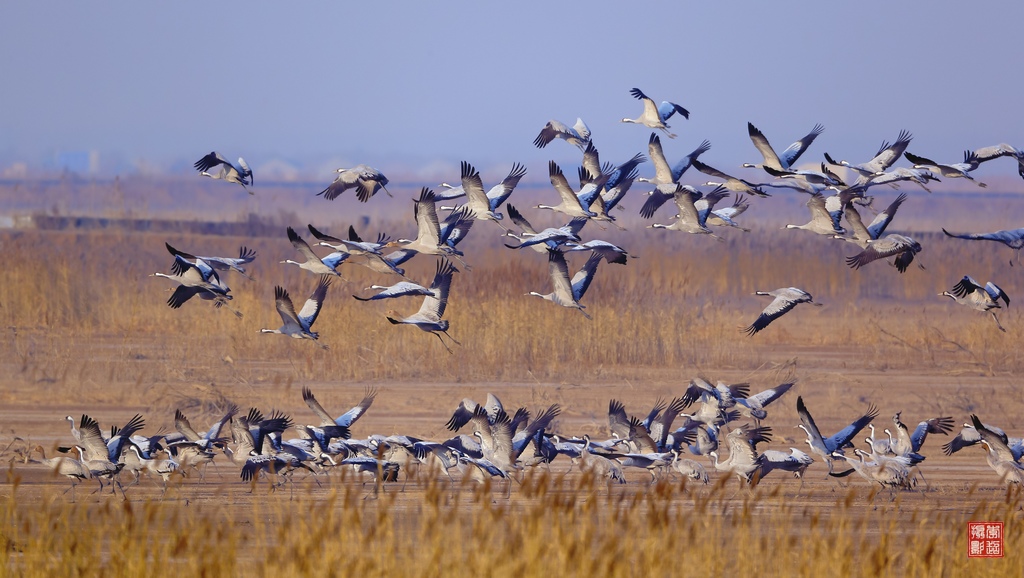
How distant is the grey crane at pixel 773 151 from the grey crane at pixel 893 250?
1.34 m

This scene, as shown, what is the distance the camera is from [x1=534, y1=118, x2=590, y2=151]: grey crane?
52.5 feet

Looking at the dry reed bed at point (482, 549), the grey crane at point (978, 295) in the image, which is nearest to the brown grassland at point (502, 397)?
the dry reed bed at point (482, 549)

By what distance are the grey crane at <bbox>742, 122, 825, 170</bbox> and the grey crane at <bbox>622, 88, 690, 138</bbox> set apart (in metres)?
1.10

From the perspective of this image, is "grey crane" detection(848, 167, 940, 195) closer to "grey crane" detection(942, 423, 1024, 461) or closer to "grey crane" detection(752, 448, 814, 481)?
"grey crane" detection(942, 423, 1024, 461)

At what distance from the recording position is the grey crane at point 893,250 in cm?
1413

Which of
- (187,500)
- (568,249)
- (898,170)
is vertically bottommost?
(187,500)

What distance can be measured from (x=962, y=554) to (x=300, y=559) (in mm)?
4394

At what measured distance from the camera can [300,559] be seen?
854 cm

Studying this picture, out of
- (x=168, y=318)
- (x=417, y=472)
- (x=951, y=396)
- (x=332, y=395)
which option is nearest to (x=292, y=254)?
(x=168, y=318)

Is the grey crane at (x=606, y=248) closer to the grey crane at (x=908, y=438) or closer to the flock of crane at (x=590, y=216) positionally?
the flock of crane at (x=590, y=216)

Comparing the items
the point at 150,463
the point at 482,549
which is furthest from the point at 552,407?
the point at 482,549

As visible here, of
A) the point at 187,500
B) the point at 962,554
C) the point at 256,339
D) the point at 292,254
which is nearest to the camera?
the point at 962,554

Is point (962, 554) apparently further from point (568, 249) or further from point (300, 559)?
point (568, 249)

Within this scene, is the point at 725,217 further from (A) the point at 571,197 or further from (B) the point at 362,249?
(B) the point at 362,249
